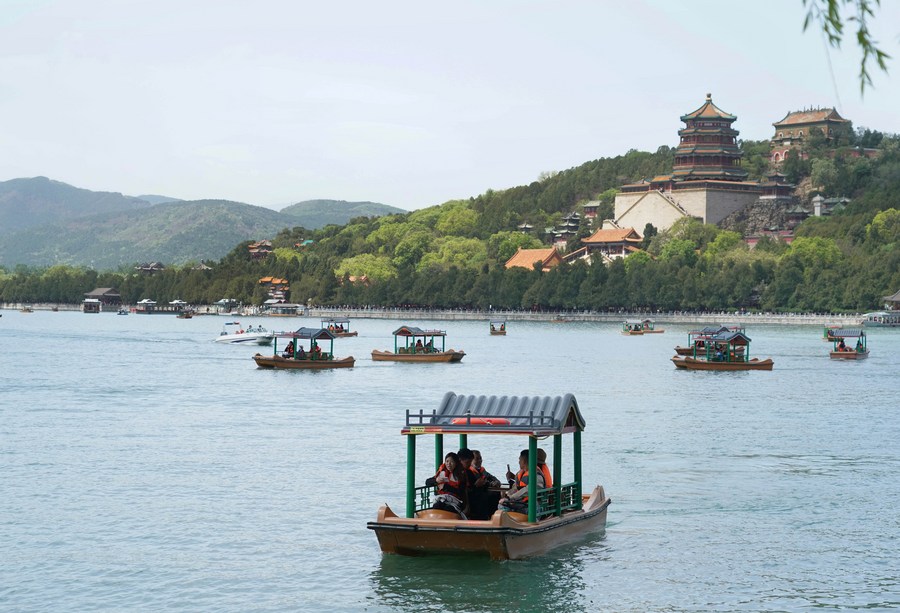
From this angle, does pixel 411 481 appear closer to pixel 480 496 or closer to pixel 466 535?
pixel 480 496

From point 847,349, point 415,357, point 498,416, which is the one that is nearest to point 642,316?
point 847,349

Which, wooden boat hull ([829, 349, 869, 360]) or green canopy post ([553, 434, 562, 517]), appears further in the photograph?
wooden boat hull ([829, 349, 869, 360])

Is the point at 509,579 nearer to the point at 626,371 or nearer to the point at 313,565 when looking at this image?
the point at 313,565

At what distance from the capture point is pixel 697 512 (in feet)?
99.5

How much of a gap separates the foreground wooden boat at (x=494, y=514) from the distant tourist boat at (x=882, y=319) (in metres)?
138

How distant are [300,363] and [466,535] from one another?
5454 centimetres

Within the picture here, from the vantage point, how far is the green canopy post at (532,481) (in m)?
23.1

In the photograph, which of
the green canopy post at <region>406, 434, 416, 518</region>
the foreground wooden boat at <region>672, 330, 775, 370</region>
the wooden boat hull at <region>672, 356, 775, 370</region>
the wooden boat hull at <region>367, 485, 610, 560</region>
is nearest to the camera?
the wooden boat hull at <region>367, 485, 610, 560</region>

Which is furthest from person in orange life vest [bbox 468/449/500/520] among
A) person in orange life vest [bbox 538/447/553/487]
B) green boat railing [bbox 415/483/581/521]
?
person in orange life vest [bbox 538/447/553/487]

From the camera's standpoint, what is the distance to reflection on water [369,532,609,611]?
22203mm

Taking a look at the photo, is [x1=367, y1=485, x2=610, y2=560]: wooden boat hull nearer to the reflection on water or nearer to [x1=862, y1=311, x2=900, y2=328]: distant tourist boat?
the reflection on water

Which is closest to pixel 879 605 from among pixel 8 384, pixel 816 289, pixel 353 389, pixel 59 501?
pixel 59 501

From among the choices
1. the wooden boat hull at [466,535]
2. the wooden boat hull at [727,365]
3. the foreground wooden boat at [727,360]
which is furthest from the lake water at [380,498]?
the foreground wooden boat at [727,360]

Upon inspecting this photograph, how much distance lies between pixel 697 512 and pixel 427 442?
44.2 ft
